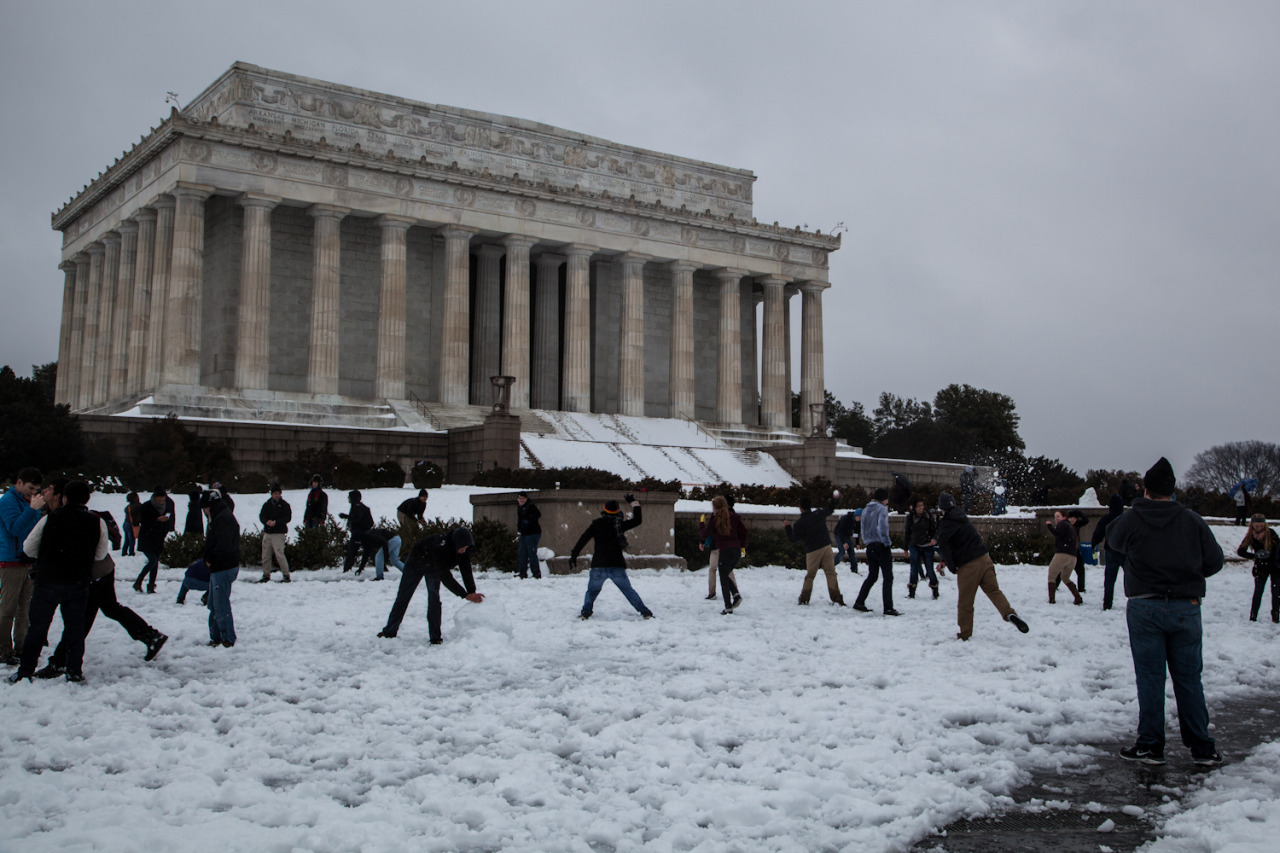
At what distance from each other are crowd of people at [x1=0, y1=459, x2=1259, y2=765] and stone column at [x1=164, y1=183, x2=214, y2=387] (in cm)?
2072

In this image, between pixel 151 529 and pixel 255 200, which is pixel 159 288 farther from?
pixel 151 529

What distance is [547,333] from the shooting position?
172 ft

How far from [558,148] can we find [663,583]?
118 feet

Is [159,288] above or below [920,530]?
above

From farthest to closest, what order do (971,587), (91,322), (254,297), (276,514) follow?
(91,322), (254,297), (276,514), (971,587)

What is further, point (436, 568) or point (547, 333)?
point (547, 333)

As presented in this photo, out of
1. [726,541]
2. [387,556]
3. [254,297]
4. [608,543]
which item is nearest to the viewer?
[608,543]

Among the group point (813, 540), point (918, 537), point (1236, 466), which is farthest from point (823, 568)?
point (1236, 466)

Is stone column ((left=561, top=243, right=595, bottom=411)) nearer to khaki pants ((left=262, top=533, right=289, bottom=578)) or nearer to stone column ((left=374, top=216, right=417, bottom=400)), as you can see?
stone column ((left=374, top=216, right=417, bottom=400))

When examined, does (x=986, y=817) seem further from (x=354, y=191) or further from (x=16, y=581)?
(x=354, y=191)

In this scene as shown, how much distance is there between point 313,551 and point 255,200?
2548cm

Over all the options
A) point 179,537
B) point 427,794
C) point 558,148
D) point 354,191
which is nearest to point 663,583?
point 179,537

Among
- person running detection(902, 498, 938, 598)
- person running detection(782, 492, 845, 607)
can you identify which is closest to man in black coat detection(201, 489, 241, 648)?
person running detection(782, 492, 845, 607)

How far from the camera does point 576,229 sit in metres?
48.8
